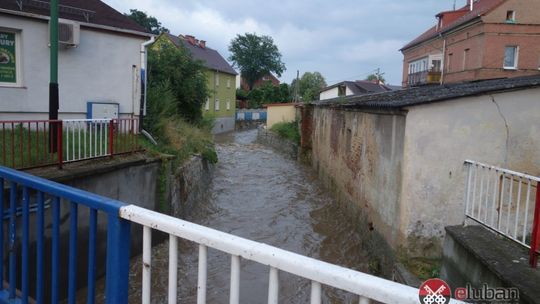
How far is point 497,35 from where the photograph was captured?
88.7ft

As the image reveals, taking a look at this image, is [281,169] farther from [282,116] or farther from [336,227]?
[282,116]

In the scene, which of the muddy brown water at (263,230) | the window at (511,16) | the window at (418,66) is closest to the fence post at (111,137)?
the muddy brown water at (263,230)

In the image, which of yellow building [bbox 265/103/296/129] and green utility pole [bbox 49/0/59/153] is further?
yellow building [bbox 265/103/296/129]

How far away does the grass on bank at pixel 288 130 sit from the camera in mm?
24862

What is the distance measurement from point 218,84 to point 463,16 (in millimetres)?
22218

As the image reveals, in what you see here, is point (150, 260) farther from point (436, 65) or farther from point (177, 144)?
point (436, 65)

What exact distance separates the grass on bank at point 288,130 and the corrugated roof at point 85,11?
13.6m

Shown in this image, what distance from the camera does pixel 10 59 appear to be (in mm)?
9484

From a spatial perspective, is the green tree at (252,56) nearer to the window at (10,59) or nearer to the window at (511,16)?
the window at (511,16)

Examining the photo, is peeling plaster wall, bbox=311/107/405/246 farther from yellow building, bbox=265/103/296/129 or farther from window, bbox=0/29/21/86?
yellow building, bbox=265/103/296/129

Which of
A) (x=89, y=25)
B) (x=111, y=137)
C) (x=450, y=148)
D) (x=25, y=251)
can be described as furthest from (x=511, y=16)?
(x=25, y=251)

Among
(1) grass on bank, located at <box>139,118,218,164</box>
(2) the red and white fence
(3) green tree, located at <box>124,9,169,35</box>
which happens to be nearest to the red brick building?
(1) grass on bank, located at <box>139,118,218,164</box>
